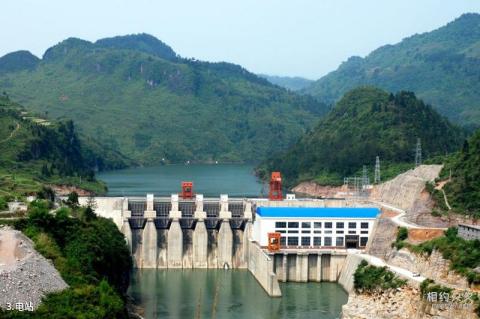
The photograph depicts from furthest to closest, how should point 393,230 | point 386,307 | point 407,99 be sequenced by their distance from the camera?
point 407,99
point 393,230
point 386,307

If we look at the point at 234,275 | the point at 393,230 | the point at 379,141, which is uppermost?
the point at 379,141

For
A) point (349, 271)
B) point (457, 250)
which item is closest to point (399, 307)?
point (457, 250)

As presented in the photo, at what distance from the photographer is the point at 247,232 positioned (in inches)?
2837

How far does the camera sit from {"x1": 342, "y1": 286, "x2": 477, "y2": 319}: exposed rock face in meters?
46.8

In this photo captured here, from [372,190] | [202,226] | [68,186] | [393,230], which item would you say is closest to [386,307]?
[393,230]

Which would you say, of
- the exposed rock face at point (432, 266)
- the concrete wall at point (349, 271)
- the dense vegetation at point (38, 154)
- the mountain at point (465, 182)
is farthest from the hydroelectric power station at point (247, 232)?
the dense vegetation at point (38, 154)

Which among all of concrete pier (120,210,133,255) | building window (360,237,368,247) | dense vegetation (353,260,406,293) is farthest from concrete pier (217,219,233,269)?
dense vegetation (353,260,406,293)

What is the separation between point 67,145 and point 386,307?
343 ft

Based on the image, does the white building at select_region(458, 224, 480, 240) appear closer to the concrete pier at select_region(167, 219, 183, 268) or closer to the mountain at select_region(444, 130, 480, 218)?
the mountain at select_region(444, 130, 480, 218)

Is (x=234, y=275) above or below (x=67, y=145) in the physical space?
below

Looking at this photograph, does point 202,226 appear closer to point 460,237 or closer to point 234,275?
point 234,275

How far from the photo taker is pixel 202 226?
7194cm

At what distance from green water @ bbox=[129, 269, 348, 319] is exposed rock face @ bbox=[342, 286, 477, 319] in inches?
74.2

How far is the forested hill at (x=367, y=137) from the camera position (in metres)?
131
